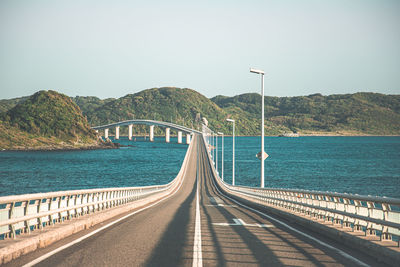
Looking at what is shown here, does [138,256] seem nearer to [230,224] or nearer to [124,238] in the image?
[124,238]

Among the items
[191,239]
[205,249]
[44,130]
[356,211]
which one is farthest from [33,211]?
[44,130]

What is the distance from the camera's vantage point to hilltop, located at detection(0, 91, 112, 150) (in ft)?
586

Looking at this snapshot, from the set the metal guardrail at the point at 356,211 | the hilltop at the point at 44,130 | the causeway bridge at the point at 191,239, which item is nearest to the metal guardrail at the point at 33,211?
the causeway bridge at the point at 191,239

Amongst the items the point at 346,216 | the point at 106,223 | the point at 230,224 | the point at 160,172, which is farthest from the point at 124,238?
the point at 160,172

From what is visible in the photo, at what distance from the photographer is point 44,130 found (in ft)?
608

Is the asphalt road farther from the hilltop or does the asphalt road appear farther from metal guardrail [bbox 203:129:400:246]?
the hilltop

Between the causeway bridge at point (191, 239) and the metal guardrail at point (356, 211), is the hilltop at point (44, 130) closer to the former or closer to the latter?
the metal guardrail at point (356, 211)

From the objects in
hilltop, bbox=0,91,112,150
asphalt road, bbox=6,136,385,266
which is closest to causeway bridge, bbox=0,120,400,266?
asphalt road, bbox=6,136,385,266

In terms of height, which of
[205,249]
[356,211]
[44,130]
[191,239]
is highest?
[44,130]

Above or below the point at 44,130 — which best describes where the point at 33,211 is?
below

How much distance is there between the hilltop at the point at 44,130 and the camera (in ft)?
586

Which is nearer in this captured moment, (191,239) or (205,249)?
(205,249)

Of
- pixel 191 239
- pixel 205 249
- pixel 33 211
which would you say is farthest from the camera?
pixel 191 239

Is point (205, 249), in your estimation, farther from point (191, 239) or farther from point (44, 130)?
point (44, 130)
